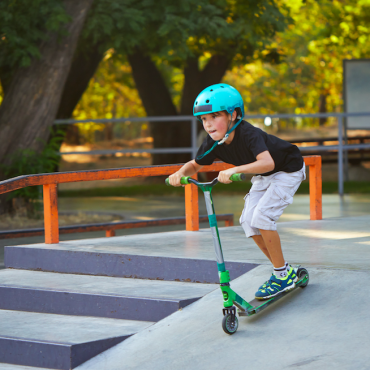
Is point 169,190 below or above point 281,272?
below

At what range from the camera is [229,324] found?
12.6 ft

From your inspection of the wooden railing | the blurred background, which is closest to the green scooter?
the wooden railing

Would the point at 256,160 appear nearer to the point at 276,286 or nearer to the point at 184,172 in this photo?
the point at 184,172

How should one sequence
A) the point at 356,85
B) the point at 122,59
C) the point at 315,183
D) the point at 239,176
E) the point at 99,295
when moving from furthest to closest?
1. the point at 122,59
2. the point at 356,85
3. the point at 315,183
4. the point at 99,295
5. the point at 239,176

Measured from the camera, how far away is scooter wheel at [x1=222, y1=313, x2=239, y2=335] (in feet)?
12.5

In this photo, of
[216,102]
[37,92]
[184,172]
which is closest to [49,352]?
[184,172]

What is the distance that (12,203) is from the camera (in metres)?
10.5

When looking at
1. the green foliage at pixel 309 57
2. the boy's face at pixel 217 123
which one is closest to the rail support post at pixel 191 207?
the boy's face at pixel 217 123

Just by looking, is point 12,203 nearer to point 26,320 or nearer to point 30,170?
point 30,170

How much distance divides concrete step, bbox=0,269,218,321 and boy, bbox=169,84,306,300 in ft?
2.19

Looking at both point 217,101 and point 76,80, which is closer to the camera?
point 217,101

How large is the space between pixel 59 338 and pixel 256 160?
1.72m

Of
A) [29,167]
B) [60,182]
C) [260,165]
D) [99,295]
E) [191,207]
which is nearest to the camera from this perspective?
[260,165]

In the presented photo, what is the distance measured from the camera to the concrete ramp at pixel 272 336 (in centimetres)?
353
